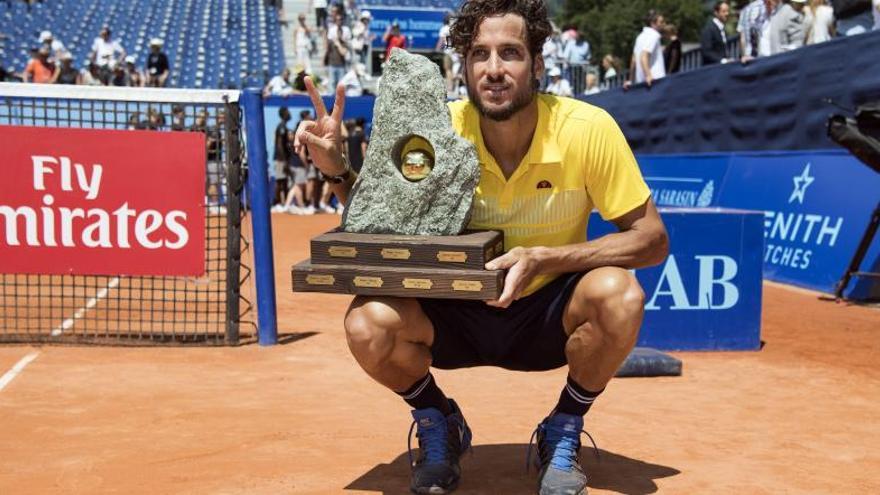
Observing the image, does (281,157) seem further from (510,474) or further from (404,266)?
(404,266)

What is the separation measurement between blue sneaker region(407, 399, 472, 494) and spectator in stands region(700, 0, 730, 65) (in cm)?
1223

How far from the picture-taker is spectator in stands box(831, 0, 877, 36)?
12.0m

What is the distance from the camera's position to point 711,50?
15.4 m

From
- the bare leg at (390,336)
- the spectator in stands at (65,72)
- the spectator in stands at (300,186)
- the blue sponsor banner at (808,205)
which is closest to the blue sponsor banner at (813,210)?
the blue sponsor banner at (808,205)

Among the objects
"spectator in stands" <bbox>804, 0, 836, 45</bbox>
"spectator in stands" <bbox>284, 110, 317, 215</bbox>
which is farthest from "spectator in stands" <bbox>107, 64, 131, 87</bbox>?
"spectator in stands" <bbox>804, 0, 836, 45</bbox>

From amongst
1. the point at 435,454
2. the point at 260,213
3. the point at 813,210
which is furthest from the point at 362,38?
the point at 435,454

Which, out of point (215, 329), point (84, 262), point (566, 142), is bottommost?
point (215, 329)

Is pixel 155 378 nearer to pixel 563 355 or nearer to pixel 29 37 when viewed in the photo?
pixel 563 355

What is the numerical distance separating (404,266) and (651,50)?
13416 mm

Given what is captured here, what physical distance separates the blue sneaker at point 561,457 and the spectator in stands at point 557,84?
19.9 m

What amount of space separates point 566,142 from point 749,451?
5.33 ft

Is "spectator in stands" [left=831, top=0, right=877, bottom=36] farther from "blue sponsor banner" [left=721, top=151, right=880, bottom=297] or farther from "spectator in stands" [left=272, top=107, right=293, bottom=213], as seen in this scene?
"spectator in stands" [left=272, top=107, right=293, bottom=213]

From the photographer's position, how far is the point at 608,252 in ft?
12.4

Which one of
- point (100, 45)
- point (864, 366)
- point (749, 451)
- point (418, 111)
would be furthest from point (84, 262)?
point (100, 45)
